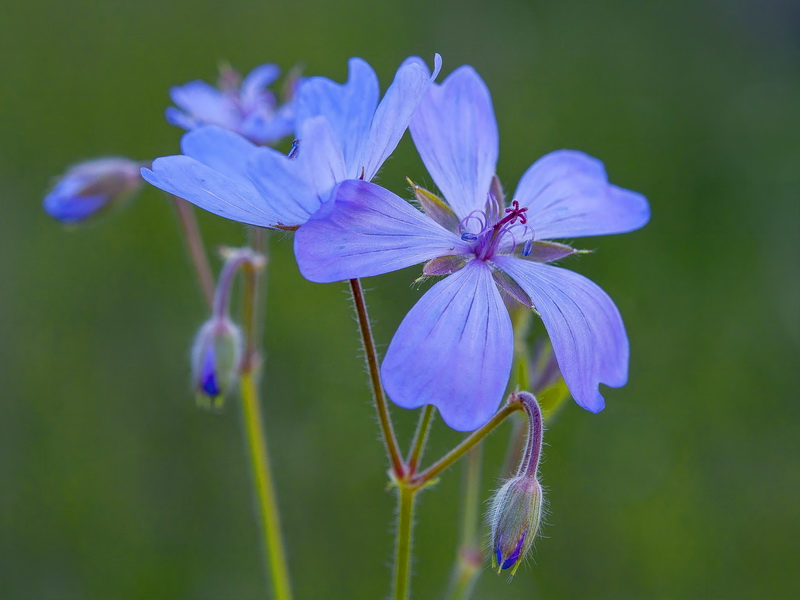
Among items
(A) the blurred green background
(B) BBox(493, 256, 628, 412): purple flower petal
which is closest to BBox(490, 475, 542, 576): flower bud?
(B) BBox(493, 256, 628, 412): purple flower petal

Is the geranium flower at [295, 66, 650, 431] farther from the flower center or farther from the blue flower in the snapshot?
the blue flower

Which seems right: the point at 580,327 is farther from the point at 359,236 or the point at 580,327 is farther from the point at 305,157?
the point at 305,157

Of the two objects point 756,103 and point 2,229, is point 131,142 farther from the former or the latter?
point 756,103

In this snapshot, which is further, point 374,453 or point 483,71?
point 483,71

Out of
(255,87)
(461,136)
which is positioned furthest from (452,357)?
(255,87)

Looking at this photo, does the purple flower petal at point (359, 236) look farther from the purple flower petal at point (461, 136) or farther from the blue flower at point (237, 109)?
the blue flower at point (237, 109)

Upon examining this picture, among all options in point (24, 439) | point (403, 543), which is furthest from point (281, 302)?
point (403, 543)

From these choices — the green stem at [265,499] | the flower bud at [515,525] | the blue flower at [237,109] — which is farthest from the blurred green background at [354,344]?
the flower bud at [515,525]
